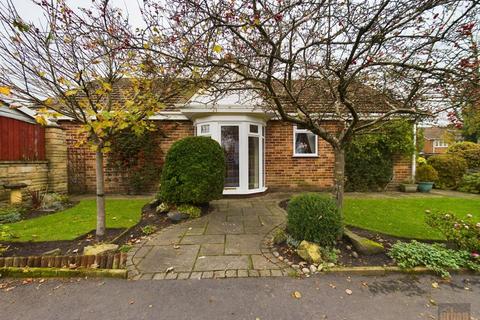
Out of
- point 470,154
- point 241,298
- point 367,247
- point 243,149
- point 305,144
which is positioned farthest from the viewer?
point 470,154

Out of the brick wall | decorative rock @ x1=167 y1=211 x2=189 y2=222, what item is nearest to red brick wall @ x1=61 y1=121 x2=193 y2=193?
decorative rock @ x1=167 y1=211 x2=189 y2=222


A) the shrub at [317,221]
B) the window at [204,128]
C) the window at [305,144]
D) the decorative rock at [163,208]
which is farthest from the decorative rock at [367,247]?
the window at [204,128]

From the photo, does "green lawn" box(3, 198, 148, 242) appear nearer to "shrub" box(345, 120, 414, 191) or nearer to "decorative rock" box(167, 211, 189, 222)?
"decorative rock" box(167, 211, 189, 222)

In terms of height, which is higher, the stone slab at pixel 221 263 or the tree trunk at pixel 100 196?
the tree trunk at pixel 100 196

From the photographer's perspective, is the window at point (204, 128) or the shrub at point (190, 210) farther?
the window at point (204, 128)

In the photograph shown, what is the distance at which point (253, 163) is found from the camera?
766cm

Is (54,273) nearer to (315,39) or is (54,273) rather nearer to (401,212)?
(315,39)

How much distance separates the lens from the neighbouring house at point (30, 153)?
18.6 feet

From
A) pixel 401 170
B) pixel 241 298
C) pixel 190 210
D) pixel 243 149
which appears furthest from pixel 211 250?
pixel 401 170

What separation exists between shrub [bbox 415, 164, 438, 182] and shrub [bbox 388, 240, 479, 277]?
679 centimetres

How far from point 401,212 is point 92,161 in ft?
33.2

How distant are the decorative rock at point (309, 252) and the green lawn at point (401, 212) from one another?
190cm

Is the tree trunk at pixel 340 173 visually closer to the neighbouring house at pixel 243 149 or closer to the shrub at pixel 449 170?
the neighbouring house at pixel 243 149

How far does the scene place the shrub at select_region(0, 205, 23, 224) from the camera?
16.0 feet
